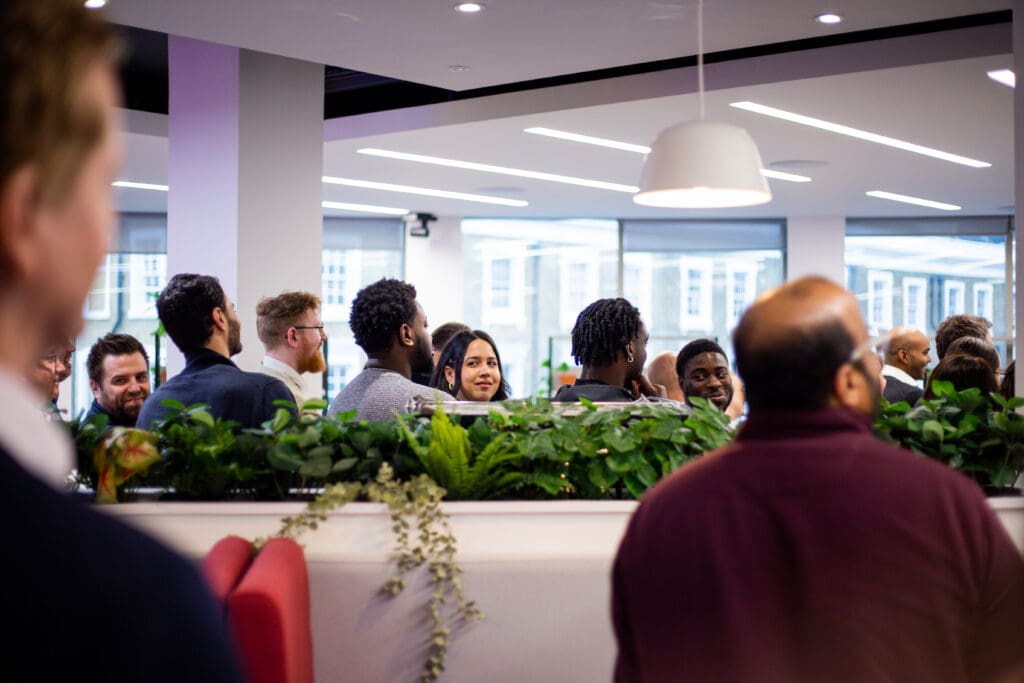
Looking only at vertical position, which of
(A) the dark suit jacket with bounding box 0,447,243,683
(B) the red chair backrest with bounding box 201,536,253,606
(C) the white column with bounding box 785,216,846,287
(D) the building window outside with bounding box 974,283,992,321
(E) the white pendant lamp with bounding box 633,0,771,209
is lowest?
(B) the red chair backrest with bounding box 201,536,253,606

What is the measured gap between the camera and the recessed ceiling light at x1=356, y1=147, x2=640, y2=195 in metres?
9.42

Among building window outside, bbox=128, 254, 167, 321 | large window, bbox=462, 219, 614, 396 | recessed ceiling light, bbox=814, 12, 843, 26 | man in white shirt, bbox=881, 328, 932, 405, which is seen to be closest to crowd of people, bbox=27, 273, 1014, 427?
man in white shirt, bbox=881, 328, 932, 405

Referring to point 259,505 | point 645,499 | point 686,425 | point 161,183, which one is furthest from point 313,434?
point 161,183

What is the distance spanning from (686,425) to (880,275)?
11.4 meters

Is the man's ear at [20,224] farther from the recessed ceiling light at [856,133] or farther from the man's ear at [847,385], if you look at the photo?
the recessed ceiling light at [856,133]

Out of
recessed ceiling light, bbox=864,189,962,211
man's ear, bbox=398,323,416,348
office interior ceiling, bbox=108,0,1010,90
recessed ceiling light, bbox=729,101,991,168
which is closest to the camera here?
man's ear, bbox=398,323,416,348

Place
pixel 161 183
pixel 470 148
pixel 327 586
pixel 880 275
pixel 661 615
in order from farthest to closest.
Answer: pixel 880 275, pixel 161 183, pixel 470 148, pixel 327 586, pixel 661 615

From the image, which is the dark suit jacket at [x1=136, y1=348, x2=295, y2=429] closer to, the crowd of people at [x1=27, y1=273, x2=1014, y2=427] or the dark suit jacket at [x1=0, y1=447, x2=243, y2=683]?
the crowd of people at [x1=27, y1=273, x2=1014, y2=427]

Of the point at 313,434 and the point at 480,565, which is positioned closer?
the point at 480,565

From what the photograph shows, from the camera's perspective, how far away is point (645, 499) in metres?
→ 1.63

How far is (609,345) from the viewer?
14.6ft

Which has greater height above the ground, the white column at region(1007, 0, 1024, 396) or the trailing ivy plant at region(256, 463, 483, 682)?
the white column at region(1007, 0, 1024, 396)

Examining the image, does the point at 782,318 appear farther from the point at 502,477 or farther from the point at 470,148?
the point at 470,148

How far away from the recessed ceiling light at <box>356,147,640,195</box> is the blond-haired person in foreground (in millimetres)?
8663
